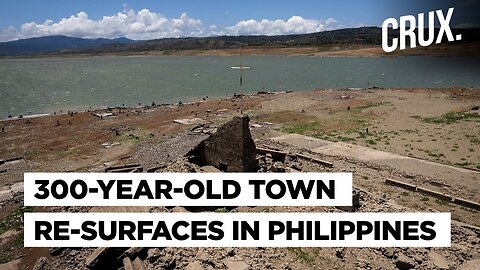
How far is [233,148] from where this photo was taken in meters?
→ 12.6

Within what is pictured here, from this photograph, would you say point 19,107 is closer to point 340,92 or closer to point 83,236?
point 340,92

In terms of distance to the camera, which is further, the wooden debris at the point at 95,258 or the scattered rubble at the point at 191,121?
the scattered rubble at the point at 191,121

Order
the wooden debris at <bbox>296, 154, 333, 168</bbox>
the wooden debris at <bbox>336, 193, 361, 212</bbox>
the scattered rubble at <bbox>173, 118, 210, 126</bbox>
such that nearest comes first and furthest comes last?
1. the wooden debris at <bbox>336, 193, 361, 212</bbox>
2. the wooden debris at <bbox>296, 154, 333, 168</bbox>
3. the scattered rubble at <bbox>173, 118, 210, 126</bbox>

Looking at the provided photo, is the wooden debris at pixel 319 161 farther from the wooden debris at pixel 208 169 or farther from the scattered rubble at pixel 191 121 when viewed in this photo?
the scattered rubble at pixel 191 121

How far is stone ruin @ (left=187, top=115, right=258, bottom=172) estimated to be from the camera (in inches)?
486

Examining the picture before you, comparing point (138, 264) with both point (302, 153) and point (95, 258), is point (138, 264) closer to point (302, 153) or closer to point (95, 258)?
point (95, 258)

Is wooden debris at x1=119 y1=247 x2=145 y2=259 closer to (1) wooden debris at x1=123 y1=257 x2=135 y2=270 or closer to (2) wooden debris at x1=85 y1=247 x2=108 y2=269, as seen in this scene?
(1) wooden debris at x1=123 y1=257 x2=135 y2=270

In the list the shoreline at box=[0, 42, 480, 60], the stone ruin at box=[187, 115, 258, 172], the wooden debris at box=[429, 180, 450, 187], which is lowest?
the wooden debris at box=[429, 180, 450, 187]

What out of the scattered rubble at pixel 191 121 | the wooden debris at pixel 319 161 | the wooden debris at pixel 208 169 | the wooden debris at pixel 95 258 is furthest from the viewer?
the scattered rubble at pixel 191 121

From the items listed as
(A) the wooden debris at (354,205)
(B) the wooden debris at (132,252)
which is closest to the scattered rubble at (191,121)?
(A) the wooden debris at (354,205)

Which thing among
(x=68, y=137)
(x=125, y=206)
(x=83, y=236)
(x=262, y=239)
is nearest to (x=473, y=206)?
(x=262, y=239)

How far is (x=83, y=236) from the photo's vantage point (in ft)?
30.4

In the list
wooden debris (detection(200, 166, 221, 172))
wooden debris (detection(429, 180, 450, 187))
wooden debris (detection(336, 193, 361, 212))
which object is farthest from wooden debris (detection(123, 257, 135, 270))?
wooden debris (detection(429, 180, 450, 187))

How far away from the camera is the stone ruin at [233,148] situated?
40.5 feet
